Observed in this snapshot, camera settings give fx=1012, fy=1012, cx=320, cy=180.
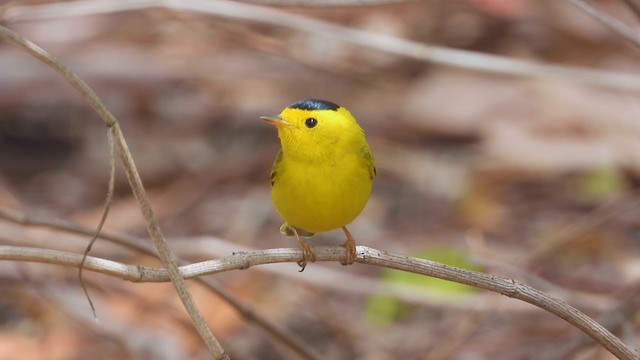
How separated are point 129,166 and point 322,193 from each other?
0.81 metres

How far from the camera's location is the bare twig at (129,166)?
209cm

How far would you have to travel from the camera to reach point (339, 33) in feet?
14.9

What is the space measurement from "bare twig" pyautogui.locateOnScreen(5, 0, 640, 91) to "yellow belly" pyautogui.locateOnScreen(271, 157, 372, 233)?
1439mm

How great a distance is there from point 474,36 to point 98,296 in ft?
13.0

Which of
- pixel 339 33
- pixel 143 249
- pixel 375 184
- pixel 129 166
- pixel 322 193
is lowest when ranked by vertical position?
pixel 375 184

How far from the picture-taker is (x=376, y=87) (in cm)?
741

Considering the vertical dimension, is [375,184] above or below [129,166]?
below

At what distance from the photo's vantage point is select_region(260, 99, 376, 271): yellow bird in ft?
9.23

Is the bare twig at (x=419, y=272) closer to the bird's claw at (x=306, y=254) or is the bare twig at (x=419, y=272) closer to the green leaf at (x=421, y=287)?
the bird's claw at (x=306, y=254)

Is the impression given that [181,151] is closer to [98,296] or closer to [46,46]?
[46,46]

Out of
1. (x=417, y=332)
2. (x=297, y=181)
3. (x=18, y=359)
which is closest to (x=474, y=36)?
(x=417, y=332)

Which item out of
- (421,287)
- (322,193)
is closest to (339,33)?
(421,287)

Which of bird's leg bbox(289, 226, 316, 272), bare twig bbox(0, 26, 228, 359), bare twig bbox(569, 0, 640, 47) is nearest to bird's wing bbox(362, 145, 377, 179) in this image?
bird's leg bbox(289, 226, 316, 272)

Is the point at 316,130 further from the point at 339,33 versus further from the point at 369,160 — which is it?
the point at 339,33
